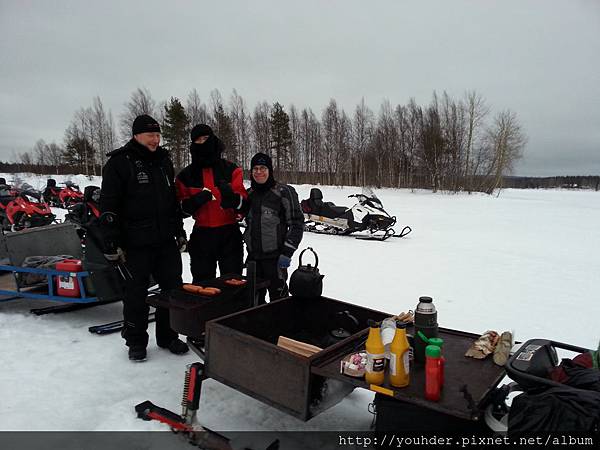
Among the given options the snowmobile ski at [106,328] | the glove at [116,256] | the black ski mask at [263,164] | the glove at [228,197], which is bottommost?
the snowmobile ski at [106,328]

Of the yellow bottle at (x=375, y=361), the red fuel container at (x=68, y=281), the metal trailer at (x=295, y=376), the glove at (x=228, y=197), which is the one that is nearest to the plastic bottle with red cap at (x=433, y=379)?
the metal trailer at (x=295, y=376)

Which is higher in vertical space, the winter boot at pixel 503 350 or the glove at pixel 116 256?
the glove at pixel 116 256

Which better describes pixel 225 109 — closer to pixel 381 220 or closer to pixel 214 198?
pixel 381 220

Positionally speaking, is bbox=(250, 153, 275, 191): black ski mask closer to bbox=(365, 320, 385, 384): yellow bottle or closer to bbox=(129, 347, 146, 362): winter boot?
bbox=(129, 347, 146, 362): winter boot

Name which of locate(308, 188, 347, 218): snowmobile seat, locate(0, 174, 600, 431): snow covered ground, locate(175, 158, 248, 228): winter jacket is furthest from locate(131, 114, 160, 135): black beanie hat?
locate(308, 188, 347, 218): snowmobile seat

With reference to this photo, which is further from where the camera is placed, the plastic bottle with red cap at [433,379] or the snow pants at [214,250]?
the snow pants at [214,250]

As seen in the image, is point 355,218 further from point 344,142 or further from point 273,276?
point 344,142

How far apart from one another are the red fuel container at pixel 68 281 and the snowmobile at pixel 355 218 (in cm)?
678

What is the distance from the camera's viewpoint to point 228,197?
323 cm

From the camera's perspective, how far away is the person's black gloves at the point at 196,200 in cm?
316

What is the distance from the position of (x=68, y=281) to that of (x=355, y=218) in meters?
7.11

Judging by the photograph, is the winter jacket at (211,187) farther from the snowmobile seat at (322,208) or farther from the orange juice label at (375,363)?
the snowmobile seat at (322,208)

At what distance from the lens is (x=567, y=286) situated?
5336 mm

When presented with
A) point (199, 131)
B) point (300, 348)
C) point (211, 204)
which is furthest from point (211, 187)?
point (300, 348)
